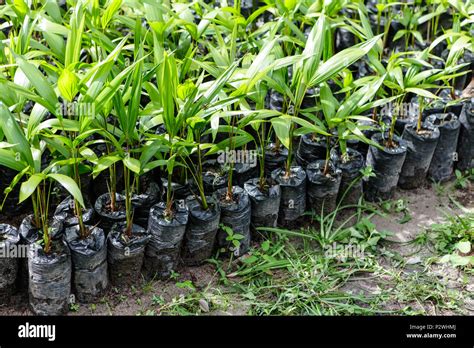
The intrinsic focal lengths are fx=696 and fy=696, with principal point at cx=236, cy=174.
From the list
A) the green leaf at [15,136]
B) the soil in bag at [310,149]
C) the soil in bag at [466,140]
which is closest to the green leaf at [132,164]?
the green leaf at [15,136]

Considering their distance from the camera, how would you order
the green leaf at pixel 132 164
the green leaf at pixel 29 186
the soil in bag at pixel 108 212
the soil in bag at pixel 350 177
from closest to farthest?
the green leaf at pixel 29 186 < the green leaf at pixel 132 164 < the soil in bag at pixel 108 212 < the soil in bag at pixel 350 177

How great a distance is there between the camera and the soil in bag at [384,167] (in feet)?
11.8

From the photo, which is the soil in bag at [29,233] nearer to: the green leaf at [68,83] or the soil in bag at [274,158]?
the green leaf at [68,83]

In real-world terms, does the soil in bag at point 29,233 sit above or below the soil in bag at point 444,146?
below

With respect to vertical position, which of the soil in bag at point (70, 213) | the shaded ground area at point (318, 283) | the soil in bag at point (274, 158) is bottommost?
the shaded ground area at point (318, 283)

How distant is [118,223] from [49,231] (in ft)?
1.01

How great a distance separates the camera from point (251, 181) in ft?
11.1

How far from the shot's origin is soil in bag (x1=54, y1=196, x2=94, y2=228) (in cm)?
298

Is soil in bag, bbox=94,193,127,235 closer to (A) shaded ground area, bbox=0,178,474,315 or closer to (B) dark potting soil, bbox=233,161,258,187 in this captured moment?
(A) shaded ground area, bbox=0,178,474,315

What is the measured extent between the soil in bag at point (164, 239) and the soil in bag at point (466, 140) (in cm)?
174

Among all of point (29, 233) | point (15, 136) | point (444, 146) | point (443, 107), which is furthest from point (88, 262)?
point (443, 107)

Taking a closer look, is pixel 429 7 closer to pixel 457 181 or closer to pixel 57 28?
pixel 457 181

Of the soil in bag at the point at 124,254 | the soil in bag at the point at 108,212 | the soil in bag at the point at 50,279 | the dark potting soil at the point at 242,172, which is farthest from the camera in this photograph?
the dark potting soil at the point at 242,172

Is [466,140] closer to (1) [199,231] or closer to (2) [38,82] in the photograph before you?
(1) [199,231]
